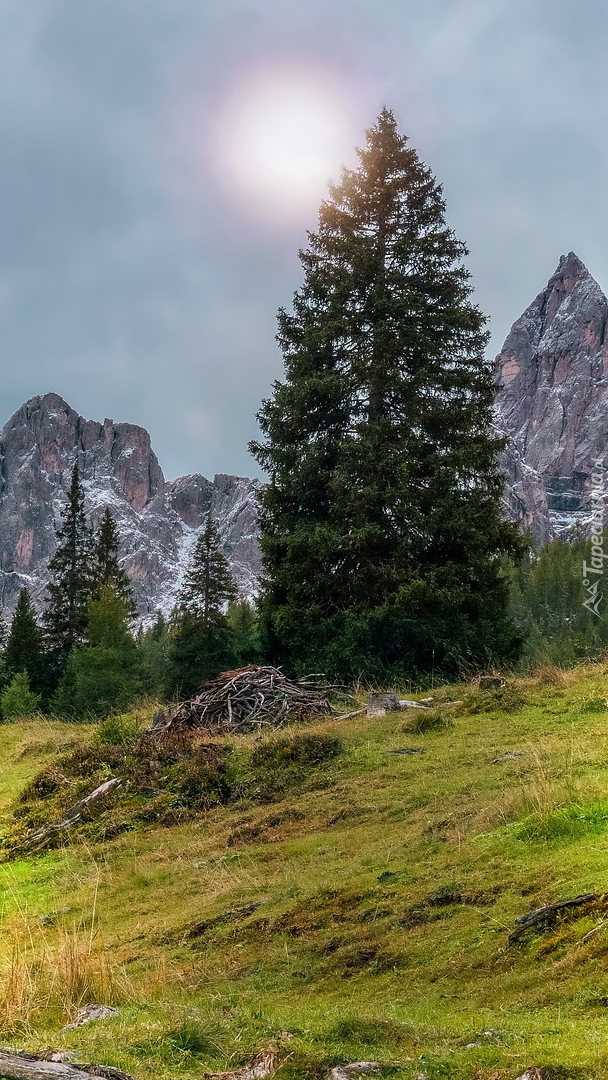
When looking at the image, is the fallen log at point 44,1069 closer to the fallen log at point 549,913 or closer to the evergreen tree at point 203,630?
the fallen log at point 549,913

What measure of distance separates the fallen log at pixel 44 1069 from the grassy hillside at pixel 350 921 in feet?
0.90

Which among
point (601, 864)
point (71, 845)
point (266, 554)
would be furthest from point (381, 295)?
point (601, 864)

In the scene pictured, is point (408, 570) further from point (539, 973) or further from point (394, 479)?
point (539, 973)

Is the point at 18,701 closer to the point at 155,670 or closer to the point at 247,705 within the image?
the point at 247,705

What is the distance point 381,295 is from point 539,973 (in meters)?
20.2

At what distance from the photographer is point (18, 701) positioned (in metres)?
29.0

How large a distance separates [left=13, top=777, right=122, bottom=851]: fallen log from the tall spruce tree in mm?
8684

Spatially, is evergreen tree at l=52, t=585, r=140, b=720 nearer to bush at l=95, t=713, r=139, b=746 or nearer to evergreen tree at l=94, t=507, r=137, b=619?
bush at l=95, t=713, r=139, b=746

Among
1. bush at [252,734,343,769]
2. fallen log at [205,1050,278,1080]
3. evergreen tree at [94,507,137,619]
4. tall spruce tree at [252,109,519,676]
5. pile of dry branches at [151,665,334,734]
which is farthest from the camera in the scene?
evergreen tree at [94,507,137,619]

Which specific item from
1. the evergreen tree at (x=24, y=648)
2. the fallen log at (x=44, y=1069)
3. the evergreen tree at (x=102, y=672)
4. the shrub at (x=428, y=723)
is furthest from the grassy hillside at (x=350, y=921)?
the evergreen tree at (x=24, y=648)

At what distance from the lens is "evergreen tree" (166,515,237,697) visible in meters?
25.2

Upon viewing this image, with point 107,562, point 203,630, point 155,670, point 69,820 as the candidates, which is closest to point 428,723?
point 69,820

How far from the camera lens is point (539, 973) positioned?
161 inches

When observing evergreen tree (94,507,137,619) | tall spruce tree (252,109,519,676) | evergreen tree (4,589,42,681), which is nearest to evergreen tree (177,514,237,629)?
evergreen tree (94,507,137,619)
